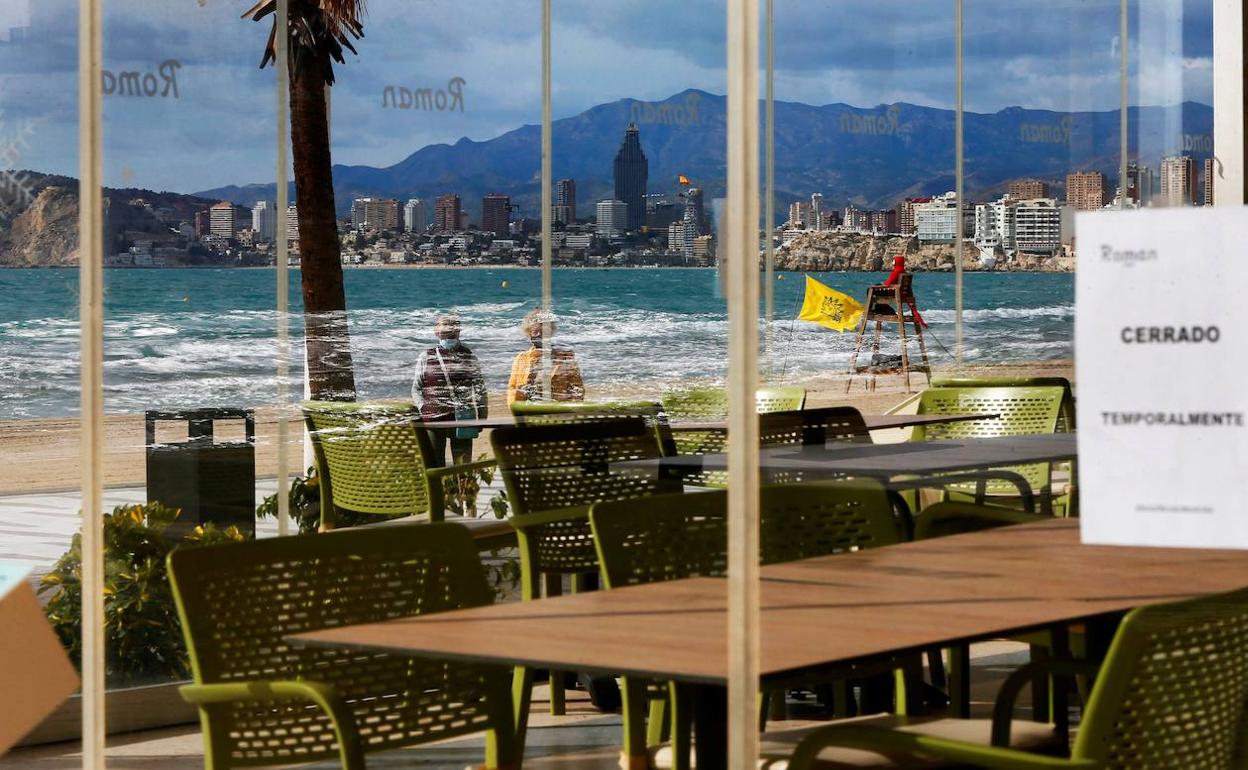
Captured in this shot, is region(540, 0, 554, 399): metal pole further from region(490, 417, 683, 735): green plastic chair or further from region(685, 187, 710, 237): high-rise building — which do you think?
region(685, 187, 710, 237): high-rise building

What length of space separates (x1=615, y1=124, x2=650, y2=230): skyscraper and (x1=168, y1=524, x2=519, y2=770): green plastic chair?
1461 mm

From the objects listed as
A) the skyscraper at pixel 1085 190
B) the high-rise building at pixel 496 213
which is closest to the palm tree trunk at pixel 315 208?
the high-rise building at pixel 496 213

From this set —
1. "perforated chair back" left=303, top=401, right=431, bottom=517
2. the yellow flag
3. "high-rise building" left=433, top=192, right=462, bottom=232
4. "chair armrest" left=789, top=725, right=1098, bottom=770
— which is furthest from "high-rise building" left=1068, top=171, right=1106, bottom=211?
"perforated chair back" left=303, top=401, right=431, bottom=517

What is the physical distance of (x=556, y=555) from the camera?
451 centimetres

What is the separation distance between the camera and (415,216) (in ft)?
16.4

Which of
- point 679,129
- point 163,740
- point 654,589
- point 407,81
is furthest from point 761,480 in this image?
point 163,740

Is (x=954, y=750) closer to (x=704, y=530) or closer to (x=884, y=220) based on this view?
(x=704, y=530)

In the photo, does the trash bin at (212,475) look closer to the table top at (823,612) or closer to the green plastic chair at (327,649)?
the green plastic chair at (327,649)

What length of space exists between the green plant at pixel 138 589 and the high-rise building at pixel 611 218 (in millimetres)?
1388

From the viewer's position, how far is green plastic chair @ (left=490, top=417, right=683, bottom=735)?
4.48 metres

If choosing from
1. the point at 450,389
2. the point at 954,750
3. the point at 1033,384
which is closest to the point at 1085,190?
the point at 1033,384

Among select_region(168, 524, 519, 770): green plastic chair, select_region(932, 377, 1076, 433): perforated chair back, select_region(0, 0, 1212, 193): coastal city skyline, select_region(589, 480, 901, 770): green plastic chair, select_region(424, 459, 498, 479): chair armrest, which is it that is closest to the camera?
select_region(932, 377, 1076, 433): perforated chair back

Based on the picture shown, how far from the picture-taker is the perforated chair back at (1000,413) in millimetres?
3510

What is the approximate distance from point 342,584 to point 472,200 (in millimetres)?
1895
